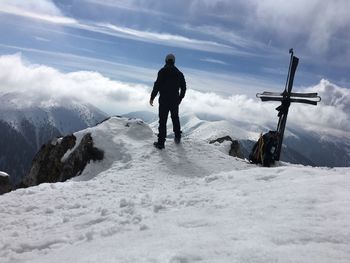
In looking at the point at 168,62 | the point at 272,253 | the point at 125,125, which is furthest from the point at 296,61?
the point at 272,253

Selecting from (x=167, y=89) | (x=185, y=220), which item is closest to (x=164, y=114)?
(x=167, y=89)

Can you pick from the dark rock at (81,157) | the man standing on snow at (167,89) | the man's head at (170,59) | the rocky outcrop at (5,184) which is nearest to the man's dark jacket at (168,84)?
the man standing on snow at (167,89)

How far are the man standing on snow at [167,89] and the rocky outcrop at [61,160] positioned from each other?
3080 millimetres

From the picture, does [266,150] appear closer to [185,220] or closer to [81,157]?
[81,157]

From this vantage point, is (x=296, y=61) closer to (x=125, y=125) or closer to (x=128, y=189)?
(x=125, y=125)

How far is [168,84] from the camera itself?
59.9 ft

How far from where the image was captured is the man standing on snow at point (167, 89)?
18.2 m

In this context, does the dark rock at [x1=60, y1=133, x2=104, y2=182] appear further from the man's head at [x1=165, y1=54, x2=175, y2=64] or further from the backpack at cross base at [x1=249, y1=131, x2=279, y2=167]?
the backpack at cross base at [x1=249, y1=131, x2=279, y2=167]

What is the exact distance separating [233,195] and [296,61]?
575 inches

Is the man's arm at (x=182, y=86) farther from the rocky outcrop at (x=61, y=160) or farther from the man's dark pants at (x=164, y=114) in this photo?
the rocky outcrop at (x=61, y=160)

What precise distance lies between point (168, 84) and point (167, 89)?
23 centimetres

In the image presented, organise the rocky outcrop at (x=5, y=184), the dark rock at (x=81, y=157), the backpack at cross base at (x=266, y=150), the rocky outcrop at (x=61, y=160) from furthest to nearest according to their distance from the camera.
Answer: the rocky outcrop at (x=5, y=184)
the backpack at cross base at (x=266, y=150)
the rocky outcrop at (x=61, y=160)
the dark rock at (x=81, y=157)

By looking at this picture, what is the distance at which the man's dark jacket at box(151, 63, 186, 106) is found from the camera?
18219mm

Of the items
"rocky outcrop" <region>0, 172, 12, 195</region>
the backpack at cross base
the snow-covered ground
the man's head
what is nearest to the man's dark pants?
the man's head
